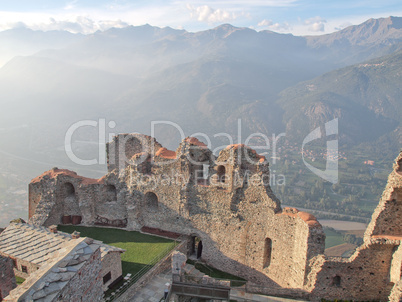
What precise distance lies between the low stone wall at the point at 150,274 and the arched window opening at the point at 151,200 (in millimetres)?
4541

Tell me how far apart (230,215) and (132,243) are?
8686 mm

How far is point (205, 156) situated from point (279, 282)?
36.6ft

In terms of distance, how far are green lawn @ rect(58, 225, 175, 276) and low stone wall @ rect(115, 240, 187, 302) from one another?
33.9 inches

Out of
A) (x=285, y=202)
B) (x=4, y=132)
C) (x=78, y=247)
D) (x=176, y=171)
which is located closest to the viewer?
(x=78, y=247)

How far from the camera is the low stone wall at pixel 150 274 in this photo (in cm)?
1964

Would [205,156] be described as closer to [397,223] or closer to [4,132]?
[397,223]

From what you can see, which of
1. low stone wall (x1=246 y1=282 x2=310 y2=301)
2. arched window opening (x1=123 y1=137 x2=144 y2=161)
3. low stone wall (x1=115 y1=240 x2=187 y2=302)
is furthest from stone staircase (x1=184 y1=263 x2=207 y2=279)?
arched window opening (x1=123 y1=137 x2=144 y2=161)

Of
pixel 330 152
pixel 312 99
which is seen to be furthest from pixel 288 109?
pixel 330 152

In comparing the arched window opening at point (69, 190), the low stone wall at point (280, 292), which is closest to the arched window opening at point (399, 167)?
the low stone wall at point (280, 292)

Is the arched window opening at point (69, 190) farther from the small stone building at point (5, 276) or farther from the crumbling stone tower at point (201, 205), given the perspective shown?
the small stone building at point (5, 276)

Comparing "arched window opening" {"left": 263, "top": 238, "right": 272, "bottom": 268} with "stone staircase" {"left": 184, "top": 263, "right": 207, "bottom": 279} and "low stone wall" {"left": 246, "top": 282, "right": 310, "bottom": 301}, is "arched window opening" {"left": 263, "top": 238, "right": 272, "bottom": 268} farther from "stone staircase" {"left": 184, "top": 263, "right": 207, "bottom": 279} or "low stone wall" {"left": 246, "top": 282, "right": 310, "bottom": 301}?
"stone staircase" {"left": 184, "top": 263, "right": 207, "bottom": 279}

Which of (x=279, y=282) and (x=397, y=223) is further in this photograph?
(x=279, y=282)

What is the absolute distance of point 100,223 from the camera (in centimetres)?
2848

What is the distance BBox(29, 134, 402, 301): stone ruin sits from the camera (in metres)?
17.9
